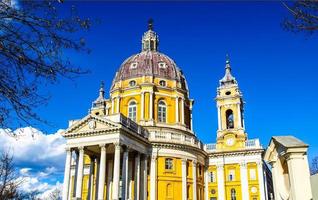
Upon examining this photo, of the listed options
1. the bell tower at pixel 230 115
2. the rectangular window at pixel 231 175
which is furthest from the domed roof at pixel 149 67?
the rectangular window at pixel 231 175

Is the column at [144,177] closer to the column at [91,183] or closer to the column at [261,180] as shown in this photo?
the column at [91,183]

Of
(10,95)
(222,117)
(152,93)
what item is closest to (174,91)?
(152,93)

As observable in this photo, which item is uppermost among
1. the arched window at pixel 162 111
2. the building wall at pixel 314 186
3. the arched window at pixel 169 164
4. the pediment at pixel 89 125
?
the arched window at pixel 162 111

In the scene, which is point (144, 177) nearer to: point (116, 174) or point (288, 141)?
point (116, 174)

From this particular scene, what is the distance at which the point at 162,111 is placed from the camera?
49.2 metres

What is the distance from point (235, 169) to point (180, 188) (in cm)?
1038

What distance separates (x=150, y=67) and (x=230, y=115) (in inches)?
564

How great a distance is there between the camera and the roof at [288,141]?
1348 cm

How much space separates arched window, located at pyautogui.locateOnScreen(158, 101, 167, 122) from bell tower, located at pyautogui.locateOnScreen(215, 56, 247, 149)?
30.5 ft

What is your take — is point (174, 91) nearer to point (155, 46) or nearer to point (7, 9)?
point (155, 46)

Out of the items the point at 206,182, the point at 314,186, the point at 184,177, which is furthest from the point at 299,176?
the point at 206,182

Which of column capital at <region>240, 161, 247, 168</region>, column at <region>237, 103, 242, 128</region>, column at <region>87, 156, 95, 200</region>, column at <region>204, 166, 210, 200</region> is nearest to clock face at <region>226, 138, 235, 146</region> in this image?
column at <region>237, 103, 242, 128</region>

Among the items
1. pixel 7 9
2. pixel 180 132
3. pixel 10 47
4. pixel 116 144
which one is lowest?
pixel 10 47

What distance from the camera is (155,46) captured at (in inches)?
2292
